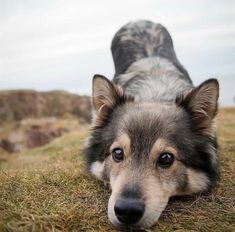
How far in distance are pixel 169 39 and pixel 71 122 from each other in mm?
17393

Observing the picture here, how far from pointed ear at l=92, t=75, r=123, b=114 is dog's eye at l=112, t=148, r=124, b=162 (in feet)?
2.75

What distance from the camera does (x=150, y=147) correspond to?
14.7 ft

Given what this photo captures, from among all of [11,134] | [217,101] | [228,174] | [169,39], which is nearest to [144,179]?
[217,101]

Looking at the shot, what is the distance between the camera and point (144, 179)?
4.18 meters

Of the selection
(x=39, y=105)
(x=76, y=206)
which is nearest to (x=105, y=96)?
(x=76, y=206)

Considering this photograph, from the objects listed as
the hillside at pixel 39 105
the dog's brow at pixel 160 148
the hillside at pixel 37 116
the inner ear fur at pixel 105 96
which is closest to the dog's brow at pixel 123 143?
the dog's brow at pixel 160 148

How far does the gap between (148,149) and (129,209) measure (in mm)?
826

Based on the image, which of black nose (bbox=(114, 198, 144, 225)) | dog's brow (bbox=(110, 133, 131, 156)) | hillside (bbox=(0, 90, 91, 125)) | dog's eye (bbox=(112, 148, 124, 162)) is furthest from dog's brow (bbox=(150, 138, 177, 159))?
hillside (bbox=(0, 90, 91, 125))

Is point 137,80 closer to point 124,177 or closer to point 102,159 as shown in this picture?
point 102,159

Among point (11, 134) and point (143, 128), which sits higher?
point (143, 128)

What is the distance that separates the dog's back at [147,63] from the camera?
6.79 metres

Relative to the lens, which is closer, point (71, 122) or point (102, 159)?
point (102, 159)

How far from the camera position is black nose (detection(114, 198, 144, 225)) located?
151 inches

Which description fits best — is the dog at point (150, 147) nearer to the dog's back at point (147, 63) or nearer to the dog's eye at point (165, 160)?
the dog's eye at point (165, 160)
